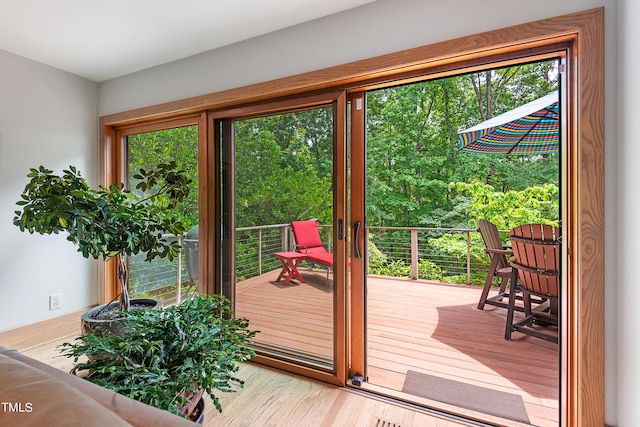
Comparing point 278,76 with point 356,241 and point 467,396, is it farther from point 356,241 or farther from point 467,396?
point 467,396

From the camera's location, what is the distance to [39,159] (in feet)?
9.20

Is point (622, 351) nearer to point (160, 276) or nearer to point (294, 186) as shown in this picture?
point (294, 186)

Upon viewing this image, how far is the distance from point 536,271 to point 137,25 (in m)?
3.44

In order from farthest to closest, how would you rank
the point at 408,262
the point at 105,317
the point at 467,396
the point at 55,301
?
the point at 408,262 < the point at 55,301 < the point at 105,317 < the point at 467,396

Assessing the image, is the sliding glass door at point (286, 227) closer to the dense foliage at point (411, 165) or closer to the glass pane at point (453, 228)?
the dense foliage at point (411, 165)

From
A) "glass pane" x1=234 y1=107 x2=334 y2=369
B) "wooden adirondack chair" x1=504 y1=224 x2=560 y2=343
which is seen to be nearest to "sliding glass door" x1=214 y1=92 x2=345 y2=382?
"glass pane" x1=234 y1=107 x2=334 y2=369

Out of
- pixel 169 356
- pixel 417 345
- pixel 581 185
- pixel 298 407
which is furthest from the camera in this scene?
pixel 417 345

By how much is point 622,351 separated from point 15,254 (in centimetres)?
412

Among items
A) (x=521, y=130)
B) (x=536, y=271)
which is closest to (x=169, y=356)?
(x=536, y=271)

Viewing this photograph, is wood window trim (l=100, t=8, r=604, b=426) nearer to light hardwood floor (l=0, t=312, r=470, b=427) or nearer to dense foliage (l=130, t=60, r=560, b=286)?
light hardwood floor (l=0, t=312, r=470, b=427)

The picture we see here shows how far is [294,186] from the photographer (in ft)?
7.31

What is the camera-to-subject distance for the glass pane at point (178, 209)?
276 cm

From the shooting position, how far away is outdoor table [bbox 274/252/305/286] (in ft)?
7.29

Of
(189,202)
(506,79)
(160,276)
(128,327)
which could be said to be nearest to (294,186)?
(189,202)
